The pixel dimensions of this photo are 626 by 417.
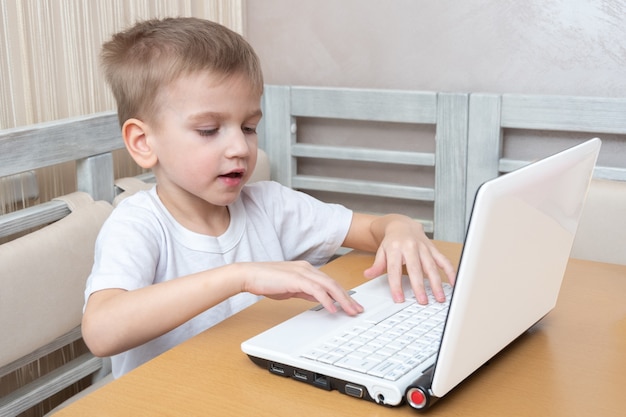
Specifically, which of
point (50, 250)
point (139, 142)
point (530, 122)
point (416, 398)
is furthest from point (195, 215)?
point (530, 122)

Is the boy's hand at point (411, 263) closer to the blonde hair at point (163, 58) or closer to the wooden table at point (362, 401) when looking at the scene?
the wooden table at point (362, 401)

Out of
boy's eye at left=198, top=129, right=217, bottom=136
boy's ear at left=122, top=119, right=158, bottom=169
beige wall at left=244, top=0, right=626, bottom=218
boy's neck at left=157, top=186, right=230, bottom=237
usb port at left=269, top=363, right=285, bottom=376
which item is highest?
beige wall at left=244, top=0, right=626, bottom=218

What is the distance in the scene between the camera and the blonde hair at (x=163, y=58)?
1048 mm

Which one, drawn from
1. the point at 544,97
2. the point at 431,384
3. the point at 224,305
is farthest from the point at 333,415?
the point at 544,97

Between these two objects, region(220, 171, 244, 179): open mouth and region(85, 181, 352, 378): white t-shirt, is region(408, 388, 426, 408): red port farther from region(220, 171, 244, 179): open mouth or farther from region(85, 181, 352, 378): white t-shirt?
region(220, 171, 244, 179): open mouth

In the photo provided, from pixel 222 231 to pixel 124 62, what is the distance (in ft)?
0.94

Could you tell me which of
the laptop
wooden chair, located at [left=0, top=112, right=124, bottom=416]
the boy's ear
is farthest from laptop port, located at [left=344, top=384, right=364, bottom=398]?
wooden chair, located at [left=0, top=112, right=124, bottom=416]

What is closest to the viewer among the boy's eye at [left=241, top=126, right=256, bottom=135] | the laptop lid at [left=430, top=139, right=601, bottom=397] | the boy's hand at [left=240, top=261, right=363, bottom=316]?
the laptop lid at [left=430, top=139, right=601, bottom=397]

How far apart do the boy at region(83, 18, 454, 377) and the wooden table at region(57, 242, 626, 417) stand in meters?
0.07

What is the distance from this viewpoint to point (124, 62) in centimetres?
110

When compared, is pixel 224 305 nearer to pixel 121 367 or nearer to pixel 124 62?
pixel 121 367

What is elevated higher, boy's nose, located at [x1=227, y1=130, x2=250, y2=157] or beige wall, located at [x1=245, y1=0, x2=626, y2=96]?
beige wall, located at [x1=245, y1=0, x2=626, y2=96]

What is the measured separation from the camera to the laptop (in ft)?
2.03

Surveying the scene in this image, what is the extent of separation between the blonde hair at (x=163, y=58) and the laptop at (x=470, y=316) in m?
0.39
